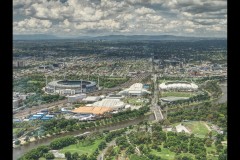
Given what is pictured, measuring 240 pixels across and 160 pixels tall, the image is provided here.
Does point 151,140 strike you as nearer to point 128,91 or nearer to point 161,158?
point 161,158

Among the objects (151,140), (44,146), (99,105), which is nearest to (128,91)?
(99,105)

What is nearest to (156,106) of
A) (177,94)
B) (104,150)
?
(177,94)

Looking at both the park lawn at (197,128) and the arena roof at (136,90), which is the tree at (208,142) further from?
the arena roof at (136,90)

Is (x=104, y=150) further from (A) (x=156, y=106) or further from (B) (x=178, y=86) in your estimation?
(B) (x=178, y=86)

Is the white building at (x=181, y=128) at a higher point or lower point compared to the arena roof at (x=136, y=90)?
lower

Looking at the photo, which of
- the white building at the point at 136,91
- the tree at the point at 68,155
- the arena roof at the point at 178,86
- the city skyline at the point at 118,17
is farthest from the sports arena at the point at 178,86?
the tree at the point at 68,155

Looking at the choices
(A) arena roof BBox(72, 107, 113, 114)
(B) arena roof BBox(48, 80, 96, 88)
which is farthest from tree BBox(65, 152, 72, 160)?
(B) arena roof BBox(48, 80, 96, 88)

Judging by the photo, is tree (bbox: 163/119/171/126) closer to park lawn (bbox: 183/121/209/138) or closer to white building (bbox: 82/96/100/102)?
park lawn (bbox: 183/121/209/138)
